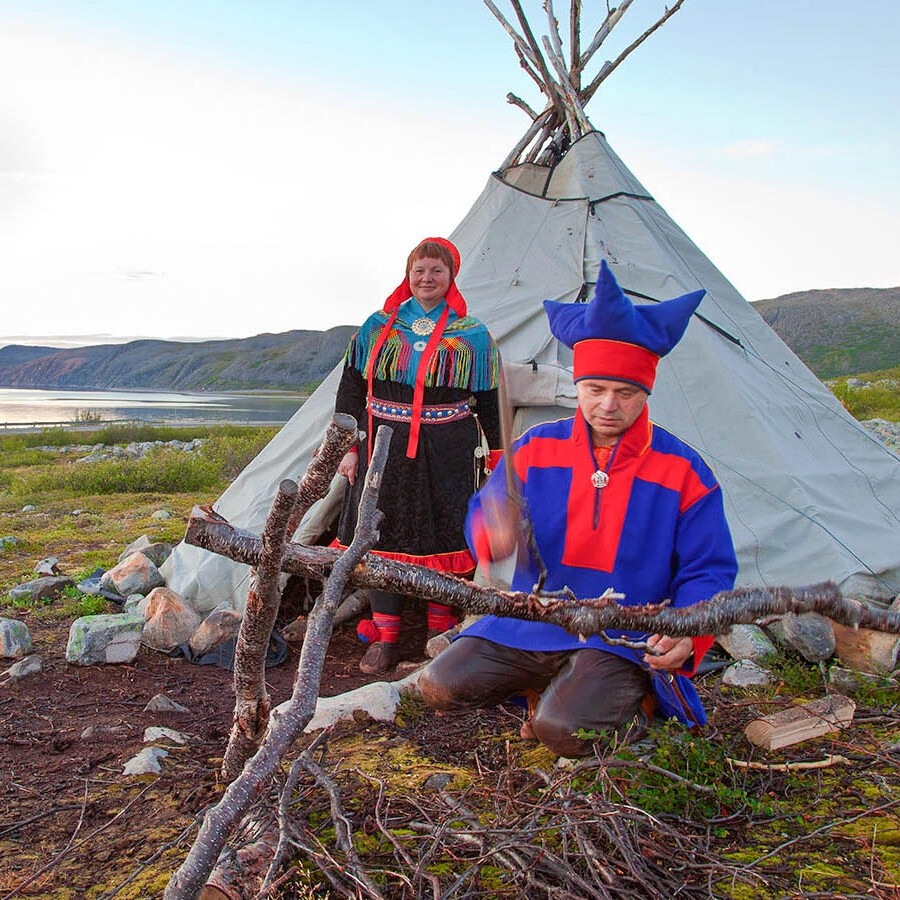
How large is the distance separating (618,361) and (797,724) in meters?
1.32

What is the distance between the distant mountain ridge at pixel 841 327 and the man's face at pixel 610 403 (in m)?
42.4

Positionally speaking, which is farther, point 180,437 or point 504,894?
point 180,437

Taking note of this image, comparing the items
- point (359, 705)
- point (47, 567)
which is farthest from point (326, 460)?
point (47, 567)

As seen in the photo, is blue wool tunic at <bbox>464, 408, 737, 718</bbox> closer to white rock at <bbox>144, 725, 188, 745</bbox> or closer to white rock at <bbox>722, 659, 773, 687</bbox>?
white rock at <bbox>722, 659, 773, 687</bbox>

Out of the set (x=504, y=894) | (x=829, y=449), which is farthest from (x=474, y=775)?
(x=829, y=449)

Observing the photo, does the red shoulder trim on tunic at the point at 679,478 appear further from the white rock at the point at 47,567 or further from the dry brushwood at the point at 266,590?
the white rock at the point at 47,567

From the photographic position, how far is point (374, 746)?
270cm

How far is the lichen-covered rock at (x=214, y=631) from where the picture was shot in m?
3.83

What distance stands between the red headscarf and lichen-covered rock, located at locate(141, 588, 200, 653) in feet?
4.22

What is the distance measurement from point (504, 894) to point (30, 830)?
1.37 m

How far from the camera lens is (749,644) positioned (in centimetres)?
338

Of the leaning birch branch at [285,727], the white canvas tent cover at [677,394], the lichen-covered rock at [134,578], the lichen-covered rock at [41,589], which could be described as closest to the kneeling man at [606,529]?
the leaning birch branch at [285,727]

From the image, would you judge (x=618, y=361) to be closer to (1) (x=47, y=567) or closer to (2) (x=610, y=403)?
(2) (x=610, y=403)

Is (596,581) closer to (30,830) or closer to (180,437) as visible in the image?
(30,830)
